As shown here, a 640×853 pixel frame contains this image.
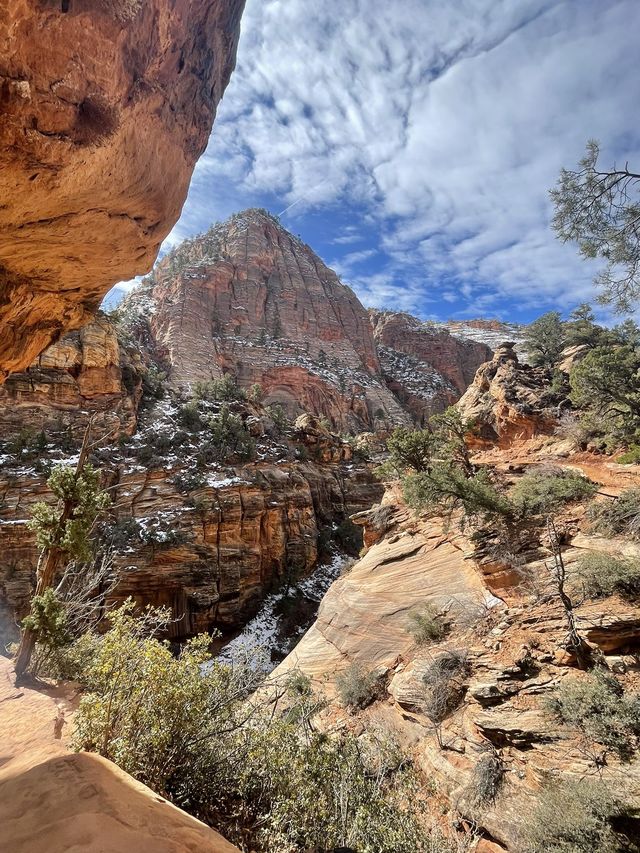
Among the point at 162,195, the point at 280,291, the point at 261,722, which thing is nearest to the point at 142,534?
the point at 261,722

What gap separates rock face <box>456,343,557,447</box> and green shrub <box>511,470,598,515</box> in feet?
19.7

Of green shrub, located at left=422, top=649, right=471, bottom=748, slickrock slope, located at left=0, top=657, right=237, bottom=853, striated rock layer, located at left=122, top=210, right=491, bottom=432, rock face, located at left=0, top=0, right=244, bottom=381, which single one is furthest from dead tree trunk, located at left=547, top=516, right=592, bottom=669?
striated rock layer, located at left=122, top=210, right=491, bottom=432

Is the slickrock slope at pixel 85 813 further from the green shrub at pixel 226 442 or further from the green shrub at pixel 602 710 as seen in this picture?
the green shrub at pixel 226 442

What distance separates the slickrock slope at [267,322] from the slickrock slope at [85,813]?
132ft

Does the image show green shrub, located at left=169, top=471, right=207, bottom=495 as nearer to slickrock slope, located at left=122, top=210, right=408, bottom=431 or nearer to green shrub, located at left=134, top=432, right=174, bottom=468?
green shrub, located at left=134, top=432, right=174, bottom=468

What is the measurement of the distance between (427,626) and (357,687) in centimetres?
253

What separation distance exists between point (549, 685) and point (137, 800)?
7259mm

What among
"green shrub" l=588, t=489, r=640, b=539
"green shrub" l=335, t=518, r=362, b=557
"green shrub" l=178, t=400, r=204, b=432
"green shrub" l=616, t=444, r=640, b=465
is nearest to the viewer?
"green shrub" l=588, t=489, r=640, b=539

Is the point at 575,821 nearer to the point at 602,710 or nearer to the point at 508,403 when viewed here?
the point at 602,710

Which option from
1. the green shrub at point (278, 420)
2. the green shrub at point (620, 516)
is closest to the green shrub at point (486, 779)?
the green shrub at point (620, 516)

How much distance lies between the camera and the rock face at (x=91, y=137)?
4.38m

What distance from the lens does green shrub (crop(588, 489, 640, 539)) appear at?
8367 millimetres

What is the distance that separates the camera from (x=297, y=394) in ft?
154

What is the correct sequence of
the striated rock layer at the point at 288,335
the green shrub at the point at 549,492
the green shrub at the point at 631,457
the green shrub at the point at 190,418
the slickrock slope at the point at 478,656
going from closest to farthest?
the slickrock slope at the point at 478,656
the green shrub at the point at 549,492
the green shrub at the point at 631,457
the green shrub at the point at 190,418
the striated rock layer at the point at 288,335
